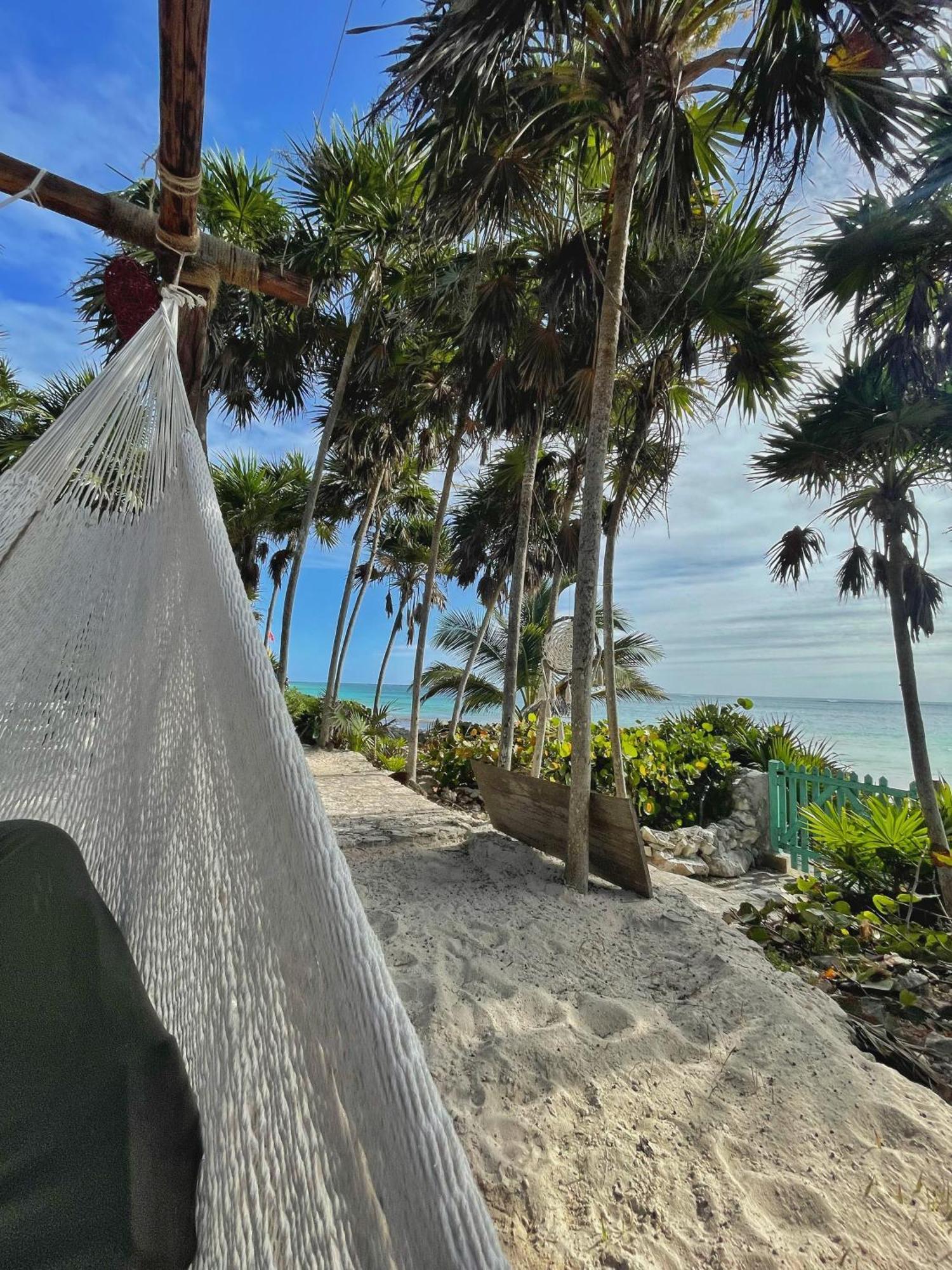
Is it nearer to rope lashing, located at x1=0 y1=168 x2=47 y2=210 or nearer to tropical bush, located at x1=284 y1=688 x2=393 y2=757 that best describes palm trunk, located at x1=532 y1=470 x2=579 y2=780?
rope lashing, located at x1=0 y1=168 x2=47 y2=210

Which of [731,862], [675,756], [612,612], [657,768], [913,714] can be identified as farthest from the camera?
[675,756]

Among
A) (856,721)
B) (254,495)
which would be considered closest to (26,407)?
(254,495)

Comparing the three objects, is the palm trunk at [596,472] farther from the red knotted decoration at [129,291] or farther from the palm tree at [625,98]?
the red knotted decoration at [129,291]

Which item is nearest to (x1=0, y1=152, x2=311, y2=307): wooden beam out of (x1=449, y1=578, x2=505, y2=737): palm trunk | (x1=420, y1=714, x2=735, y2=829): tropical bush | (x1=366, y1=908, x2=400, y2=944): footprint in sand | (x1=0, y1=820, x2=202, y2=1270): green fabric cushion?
(x1=0, y1=820, x2=202, y2=1270): green fabric cushion

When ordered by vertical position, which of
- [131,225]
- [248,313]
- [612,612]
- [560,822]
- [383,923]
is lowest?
[383,923]

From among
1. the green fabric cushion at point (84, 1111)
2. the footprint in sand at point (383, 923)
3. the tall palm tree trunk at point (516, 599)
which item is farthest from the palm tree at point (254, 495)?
the green fabric cushion at point (84, 1111)

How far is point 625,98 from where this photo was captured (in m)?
2.45

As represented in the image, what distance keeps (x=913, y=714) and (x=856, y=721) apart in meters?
40.5

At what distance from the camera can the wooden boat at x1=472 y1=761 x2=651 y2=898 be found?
2.30 meters

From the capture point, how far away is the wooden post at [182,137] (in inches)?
43.3

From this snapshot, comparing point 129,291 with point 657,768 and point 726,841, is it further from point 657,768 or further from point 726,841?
point 726,841

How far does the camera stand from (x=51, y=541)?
54.8 inches

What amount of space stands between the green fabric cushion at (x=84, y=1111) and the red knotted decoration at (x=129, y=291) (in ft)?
5.37

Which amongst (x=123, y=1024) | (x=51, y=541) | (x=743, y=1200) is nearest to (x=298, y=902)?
(x=123, y=1024)
